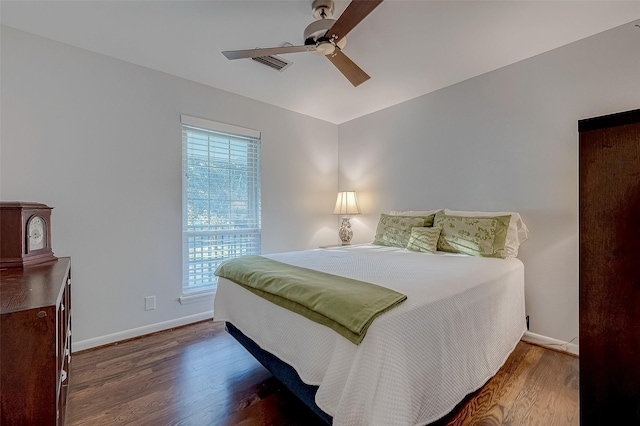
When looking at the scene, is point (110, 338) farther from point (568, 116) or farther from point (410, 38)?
point (568, 116)

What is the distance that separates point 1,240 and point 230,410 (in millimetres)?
1445

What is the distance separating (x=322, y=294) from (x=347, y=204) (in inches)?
100

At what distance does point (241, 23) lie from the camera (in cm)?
200

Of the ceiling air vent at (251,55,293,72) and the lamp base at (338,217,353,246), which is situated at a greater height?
the ceiling air vent at (251,55,293,72)

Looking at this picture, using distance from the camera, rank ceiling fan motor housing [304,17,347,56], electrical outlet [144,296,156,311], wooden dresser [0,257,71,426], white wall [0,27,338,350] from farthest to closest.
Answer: electrical outlet [144,296,156,311]
white wall [0,27,338,350]
ceiling fan motor housing [304,17,347,56]
wooden dresser [0,257,71,426]

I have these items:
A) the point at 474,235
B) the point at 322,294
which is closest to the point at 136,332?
the point at 322,294

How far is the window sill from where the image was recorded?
283 centimetres

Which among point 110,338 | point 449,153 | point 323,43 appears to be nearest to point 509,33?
point 449,153

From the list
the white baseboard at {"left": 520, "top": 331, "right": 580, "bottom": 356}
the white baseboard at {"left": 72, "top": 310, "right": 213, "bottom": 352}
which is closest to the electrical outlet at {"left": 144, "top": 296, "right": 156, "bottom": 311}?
the white baseboard at {"left": 72, "top": 310, "right": 213, "bottom": 352}

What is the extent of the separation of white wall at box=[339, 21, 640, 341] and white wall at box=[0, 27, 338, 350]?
2.25 meters

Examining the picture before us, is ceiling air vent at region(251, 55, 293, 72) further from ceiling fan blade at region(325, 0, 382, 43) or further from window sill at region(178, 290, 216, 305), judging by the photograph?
window sill at region(178, 290, 216, 305)

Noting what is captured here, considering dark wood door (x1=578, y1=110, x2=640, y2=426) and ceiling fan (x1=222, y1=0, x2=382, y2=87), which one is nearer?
dark wood door (x1=578, y1=110, x2=640, y2=426)

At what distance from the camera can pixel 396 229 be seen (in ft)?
9.66

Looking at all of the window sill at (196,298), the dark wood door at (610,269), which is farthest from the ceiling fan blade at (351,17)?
the window sill at (196,298)
